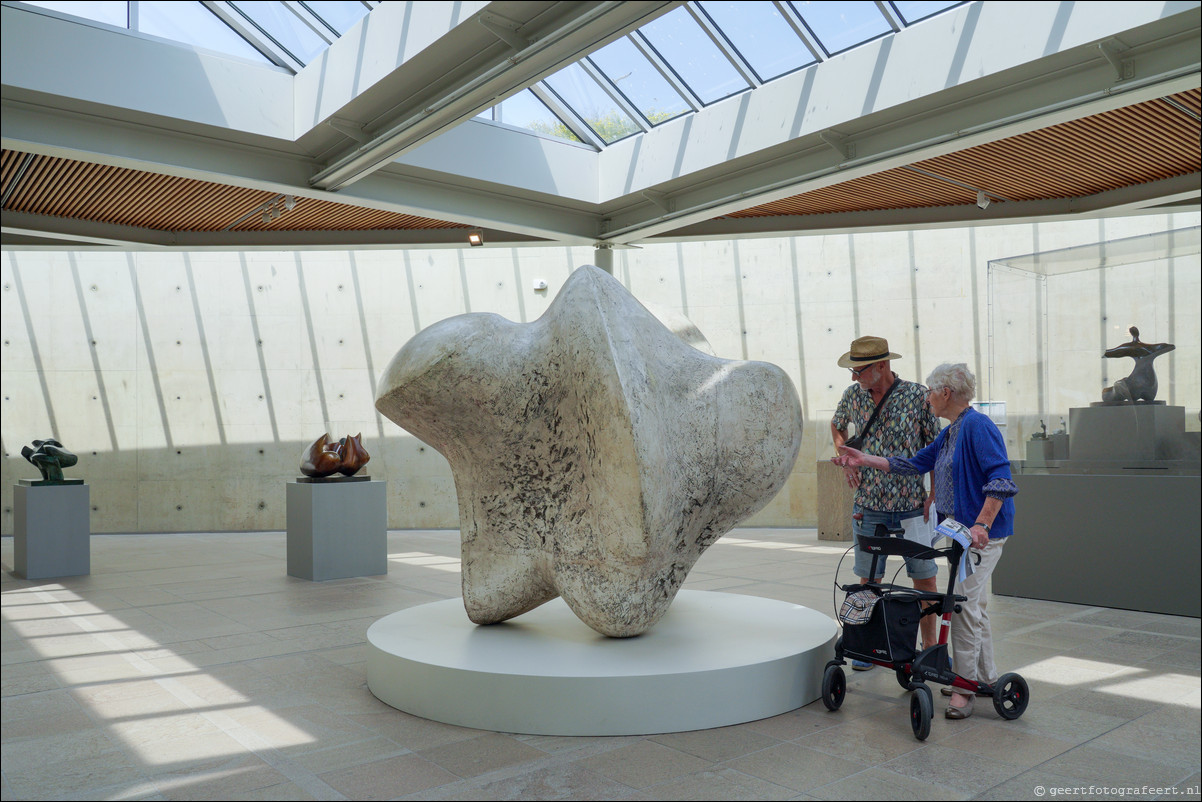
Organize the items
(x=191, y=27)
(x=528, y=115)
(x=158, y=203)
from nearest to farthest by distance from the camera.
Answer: (x=191, y=27), (x=158, y=203), (x=528, y=115)

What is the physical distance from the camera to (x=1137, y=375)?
25.0 feet

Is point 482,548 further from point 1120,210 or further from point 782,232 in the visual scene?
point 1120,210

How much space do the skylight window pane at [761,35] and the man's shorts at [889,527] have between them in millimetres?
5839

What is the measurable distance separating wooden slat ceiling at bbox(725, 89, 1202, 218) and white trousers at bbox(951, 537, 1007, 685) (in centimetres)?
593

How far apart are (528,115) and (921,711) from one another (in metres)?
9.57

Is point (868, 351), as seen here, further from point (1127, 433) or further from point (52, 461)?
point (52, 461)

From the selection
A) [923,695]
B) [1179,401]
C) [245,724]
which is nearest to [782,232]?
[1179,401]

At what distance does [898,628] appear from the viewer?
4.46 metres

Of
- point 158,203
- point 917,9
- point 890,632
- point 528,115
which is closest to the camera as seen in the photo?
point 890,632

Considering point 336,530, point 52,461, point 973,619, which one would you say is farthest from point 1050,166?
point 52,461

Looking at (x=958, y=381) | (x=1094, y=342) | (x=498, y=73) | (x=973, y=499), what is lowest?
(x=973, y=499)

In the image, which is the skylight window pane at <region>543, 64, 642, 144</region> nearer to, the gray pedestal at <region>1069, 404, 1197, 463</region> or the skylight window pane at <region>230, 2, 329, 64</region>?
the skylight window pane at <region>230, 2, 329, 64</region>

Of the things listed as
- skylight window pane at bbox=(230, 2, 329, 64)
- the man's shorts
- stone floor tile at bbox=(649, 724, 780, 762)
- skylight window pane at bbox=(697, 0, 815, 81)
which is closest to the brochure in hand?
the man's shorts

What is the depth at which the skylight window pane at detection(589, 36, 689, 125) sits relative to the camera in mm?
10703
